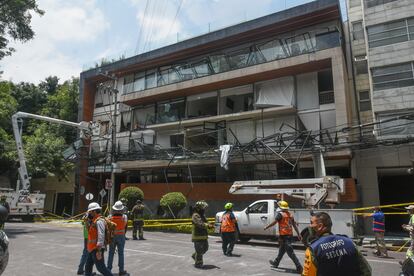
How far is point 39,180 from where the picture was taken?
122ft

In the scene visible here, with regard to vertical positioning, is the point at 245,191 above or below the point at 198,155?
below

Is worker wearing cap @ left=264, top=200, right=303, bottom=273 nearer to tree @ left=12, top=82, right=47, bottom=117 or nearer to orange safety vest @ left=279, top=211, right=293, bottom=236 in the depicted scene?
orange safety vest @ left=279, top=211, right=293, bottom=236

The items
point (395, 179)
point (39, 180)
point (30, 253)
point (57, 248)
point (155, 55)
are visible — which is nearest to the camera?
point (30, 253)

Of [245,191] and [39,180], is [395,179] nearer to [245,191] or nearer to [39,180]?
[245,191]

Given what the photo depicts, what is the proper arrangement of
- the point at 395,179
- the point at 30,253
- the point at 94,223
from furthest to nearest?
the point at 395,179, the point at 30,253, the point at 94,223

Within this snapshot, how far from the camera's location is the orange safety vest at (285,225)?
976 centimetres

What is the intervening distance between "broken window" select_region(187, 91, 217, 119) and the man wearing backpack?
20.8 m

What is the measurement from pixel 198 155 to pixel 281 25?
10.2 metres

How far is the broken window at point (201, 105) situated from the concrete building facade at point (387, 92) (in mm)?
10563

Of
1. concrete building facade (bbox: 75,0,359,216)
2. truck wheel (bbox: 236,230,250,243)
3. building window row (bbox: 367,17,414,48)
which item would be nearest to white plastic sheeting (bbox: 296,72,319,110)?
concrete building facade (bbox: 75,0,359,216)

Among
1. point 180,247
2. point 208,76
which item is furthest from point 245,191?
point 208,76

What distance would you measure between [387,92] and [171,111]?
1521 centimetres

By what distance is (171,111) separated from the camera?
29.4 metres

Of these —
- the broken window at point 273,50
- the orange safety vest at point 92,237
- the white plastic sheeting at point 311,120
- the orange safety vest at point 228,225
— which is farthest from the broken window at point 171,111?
the orange safety vest at point 92,237
